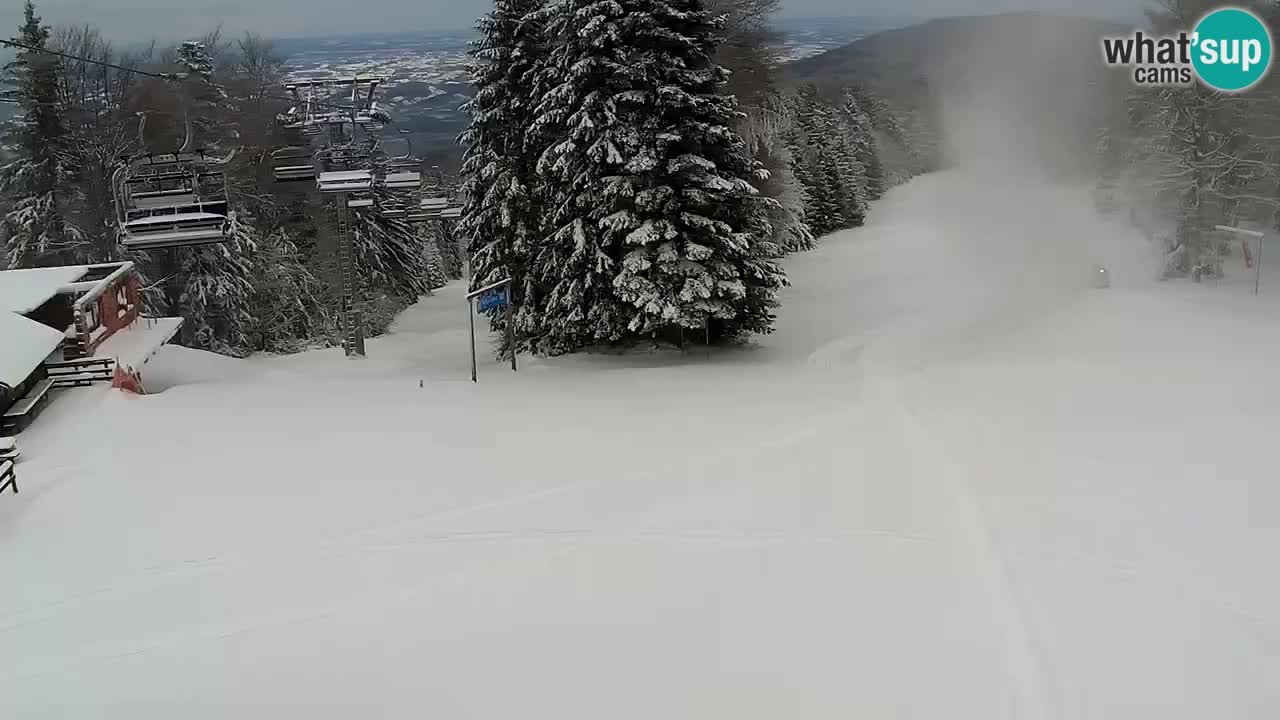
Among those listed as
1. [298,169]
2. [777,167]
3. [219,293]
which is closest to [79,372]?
[298,169]

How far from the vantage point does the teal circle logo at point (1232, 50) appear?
30125 millimetres

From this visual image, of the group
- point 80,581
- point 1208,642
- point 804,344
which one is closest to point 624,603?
point 1208,642

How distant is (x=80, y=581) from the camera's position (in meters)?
10.9

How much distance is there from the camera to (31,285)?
2061cm

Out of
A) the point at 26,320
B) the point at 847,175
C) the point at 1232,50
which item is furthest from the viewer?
the point at 847,175

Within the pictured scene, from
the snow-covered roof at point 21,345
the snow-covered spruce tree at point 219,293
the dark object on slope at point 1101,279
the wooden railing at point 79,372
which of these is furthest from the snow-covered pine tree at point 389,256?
the dark object on slope at point 1101,279

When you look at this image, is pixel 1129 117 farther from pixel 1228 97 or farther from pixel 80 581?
pixel 80 581

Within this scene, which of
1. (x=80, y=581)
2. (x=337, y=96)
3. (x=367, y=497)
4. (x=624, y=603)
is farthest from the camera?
(x=337, y=96)

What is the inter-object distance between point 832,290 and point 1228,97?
1325 centimetres

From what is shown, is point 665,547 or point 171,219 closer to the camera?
point 665,547

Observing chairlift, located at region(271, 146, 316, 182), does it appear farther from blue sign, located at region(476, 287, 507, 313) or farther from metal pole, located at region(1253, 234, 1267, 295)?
metal pole, located at region(1253, 234, 1267, 295)

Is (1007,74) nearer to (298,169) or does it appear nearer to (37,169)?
(298,169)

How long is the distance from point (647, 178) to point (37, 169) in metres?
20.3

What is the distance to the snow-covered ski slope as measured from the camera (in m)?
8.53
